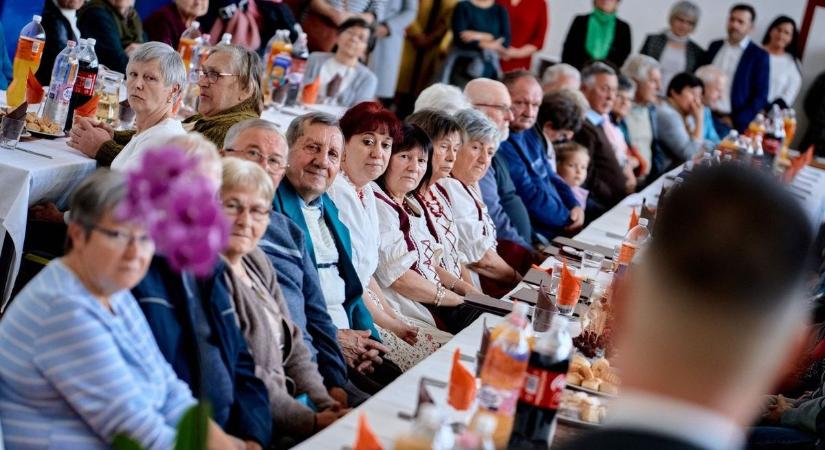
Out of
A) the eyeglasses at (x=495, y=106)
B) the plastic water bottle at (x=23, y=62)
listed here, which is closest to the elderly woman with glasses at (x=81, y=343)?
the plastic water bottle at (x=23, y=62)

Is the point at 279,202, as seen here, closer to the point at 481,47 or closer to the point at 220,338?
the point at 220,338

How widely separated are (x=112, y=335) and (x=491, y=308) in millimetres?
1611

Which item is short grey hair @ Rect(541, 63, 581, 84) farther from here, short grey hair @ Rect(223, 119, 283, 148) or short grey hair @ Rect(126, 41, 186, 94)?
short grey hair @ Rect(223, 119, 283, 148)

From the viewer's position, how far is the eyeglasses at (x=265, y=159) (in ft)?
9.56

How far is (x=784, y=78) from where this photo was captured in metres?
10.6

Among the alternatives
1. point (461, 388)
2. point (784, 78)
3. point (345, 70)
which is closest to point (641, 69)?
point (345, 70)

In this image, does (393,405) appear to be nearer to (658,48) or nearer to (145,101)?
(145,101)

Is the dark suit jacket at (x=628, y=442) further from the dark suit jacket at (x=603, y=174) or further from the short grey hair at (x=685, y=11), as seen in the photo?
the short grey hair at (x=685, y=11)

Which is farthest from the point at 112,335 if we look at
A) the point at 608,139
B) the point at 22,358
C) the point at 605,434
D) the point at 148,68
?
the point at 608,139

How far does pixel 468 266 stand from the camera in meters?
4.59

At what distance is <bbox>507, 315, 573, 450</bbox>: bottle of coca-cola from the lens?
2270 mm

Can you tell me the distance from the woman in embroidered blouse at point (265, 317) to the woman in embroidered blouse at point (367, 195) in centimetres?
75

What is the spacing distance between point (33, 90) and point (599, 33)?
6.33 meters

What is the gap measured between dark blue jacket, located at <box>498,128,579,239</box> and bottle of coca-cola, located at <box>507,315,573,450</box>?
325 centimetres
